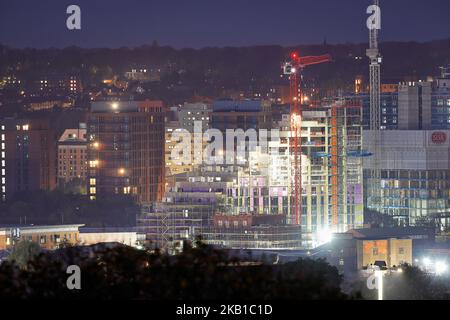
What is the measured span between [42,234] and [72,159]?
2066 cm

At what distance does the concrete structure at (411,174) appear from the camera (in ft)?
163

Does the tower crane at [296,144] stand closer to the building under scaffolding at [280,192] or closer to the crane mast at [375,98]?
the building under scaffolding at [280,192]

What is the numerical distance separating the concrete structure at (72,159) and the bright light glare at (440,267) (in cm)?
2621

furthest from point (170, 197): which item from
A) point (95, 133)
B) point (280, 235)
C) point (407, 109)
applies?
point (407, 109)

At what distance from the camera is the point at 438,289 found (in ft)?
80.1

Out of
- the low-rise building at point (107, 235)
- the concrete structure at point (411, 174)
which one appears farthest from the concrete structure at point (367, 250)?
the concrete structure at point (411, 174)

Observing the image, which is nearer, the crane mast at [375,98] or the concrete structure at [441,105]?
the crane mast at [375,98]

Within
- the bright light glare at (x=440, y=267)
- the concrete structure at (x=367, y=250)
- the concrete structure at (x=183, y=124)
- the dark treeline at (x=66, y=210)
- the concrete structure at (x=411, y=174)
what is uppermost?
the concrete structure at (x=183, y=124)

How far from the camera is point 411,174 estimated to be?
164 ft

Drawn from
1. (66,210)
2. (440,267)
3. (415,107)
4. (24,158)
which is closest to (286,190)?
(66,210)

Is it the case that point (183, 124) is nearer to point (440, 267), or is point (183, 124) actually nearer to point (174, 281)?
point (440, 267)

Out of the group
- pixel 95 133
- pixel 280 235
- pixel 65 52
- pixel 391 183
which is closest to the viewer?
pixel 280 235
